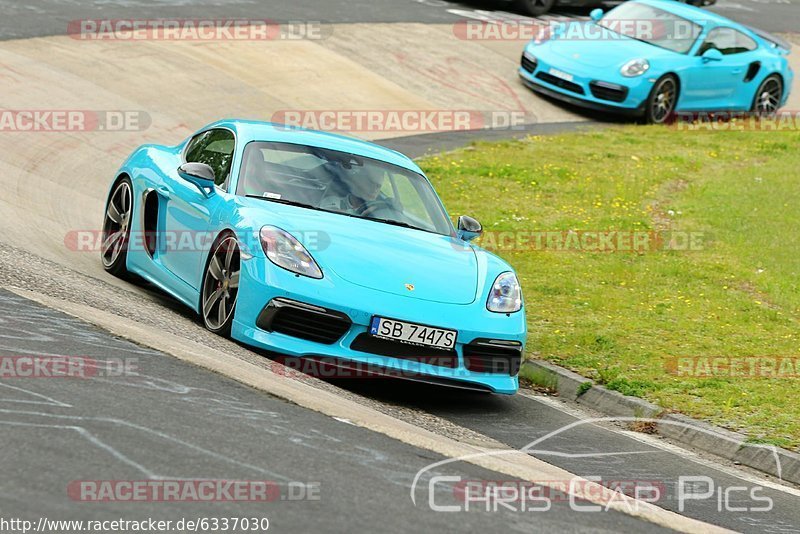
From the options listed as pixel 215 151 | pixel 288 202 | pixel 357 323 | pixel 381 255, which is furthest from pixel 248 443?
pixel 215 151

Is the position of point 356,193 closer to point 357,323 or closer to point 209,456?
point 357,323

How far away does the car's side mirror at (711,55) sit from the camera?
2122 centimetres

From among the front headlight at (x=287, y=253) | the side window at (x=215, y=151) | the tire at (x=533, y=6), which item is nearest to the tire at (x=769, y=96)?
the tire at (x=533, y=6)

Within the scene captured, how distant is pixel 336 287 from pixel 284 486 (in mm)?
2909

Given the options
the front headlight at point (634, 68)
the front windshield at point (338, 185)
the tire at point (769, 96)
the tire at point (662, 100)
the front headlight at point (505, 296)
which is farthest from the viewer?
the tire at point (769, 96)

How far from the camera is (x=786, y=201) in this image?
1612 cm

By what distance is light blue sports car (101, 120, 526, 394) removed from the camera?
802cm

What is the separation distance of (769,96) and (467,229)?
14.9 metres

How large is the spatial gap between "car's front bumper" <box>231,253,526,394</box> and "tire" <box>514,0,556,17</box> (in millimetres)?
18637

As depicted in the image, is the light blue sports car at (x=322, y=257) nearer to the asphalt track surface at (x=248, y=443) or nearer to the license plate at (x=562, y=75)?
the asphalt track surface at (x=248, y=443)

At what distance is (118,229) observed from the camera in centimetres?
1052

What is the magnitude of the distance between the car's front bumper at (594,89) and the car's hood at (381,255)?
38.9 feet

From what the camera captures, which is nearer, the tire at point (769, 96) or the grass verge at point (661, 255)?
the grass verge at point (661, 255)

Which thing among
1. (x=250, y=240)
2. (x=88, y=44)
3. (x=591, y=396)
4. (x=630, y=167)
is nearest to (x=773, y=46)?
(x=630, y=167)
